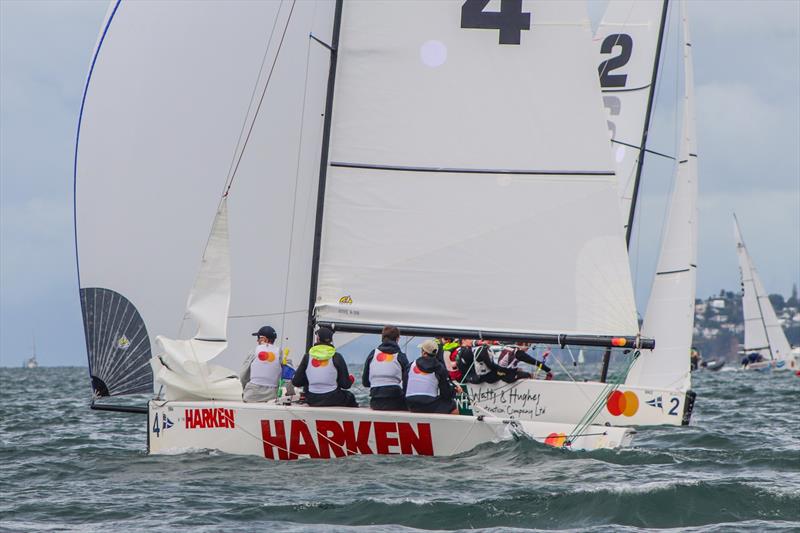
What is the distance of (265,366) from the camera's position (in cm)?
1146

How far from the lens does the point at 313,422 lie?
1066 centimetres

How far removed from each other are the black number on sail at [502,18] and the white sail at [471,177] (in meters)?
0.01

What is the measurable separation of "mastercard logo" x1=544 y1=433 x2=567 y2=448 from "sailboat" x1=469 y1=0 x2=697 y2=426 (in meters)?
5.04

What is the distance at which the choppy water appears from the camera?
842 cm

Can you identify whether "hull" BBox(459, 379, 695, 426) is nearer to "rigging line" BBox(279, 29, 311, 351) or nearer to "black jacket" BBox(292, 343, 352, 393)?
"rigging line" BBox(279, 29, 311, 351)

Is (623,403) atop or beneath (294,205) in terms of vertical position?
beneath

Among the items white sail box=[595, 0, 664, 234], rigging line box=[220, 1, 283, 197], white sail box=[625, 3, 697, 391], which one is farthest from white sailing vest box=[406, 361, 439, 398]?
white sail box=[595, 0, 664, 234]

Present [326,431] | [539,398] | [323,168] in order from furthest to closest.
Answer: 1. [539,398]
2. [323,168]
3. [326,431]

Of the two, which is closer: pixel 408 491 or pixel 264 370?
pixel 408 491

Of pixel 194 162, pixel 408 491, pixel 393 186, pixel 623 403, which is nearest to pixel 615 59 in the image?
pixel 623 403

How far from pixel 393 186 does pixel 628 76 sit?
29.6 feet

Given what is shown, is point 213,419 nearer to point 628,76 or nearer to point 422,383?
point 422,383

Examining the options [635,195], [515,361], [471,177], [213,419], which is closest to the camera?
[213,419]

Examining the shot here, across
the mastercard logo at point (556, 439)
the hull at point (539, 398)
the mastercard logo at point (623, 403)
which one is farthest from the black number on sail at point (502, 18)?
the mastercard logo at point (623, 403)
